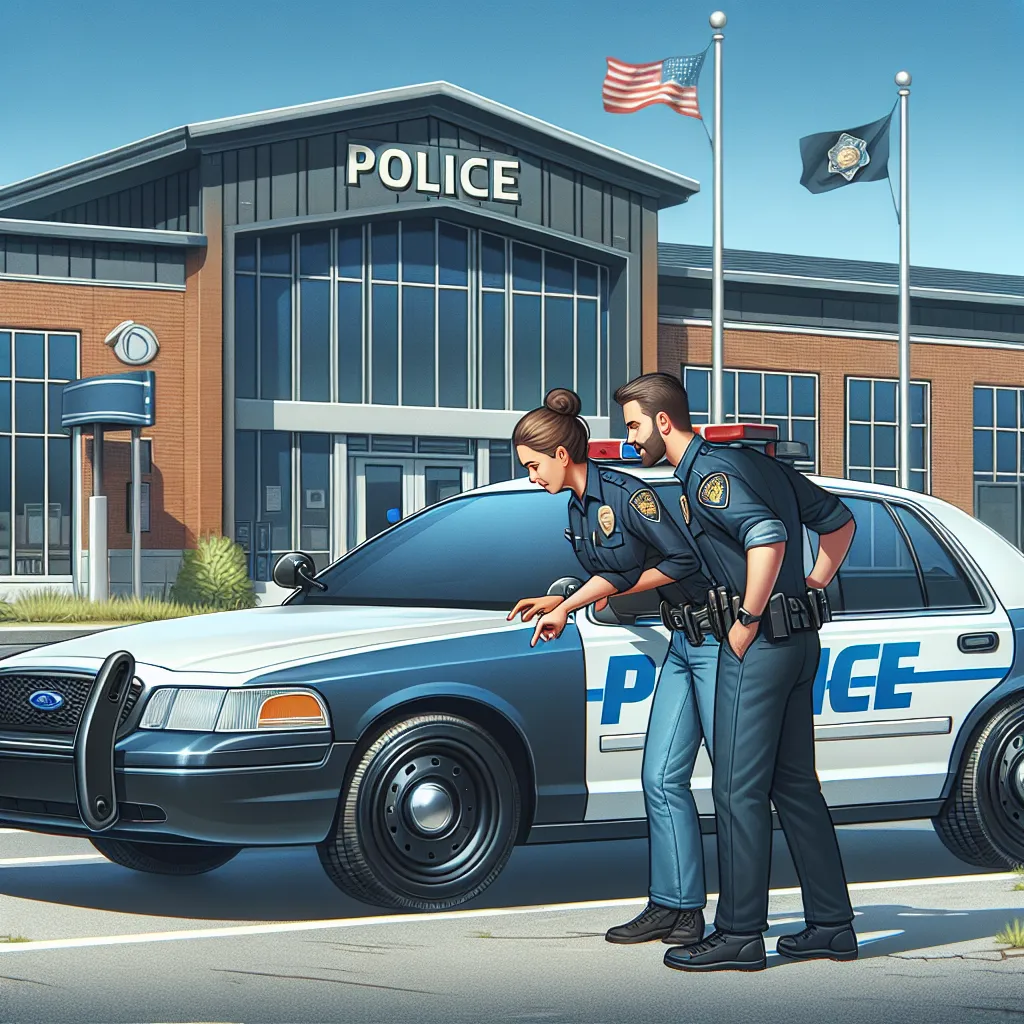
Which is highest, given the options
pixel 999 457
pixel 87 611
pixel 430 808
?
pixel 999 457

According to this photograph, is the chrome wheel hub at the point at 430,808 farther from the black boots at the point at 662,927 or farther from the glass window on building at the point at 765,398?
the glass window on building at the point at 765,398

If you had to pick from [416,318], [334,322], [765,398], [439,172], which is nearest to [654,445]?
[334,322]

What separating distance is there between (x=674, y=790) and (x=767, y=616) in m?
0.87

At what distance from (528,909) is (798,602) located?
2080mm

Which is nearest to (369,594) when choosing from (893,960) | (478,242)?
(893,960)

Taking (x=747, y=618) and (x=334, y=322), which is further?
(x=334, y=322)

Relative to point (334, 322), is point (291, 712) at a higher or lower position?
lower

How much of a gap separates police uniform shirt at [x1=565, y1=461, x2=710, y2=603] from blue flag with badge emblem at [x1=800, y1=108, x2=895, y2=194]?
2488 cm

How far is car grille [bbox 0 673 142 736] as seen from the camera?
21.0 ft

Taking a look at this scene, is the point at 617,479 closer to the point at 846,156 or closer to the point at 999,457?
the point at 846,156

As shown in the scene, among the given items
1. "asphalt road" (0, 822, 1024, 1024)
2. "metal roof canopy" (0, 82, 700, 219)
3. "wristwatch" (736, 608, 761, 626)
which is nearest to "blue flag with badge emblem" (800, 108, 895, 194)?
"metal roof canopy" (0, 82, 700, 219)

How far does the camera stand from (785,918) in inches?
257

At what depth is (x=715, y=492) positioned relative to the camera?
5.29 metres

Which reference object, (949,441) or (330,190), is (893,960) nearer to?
(330,190)
